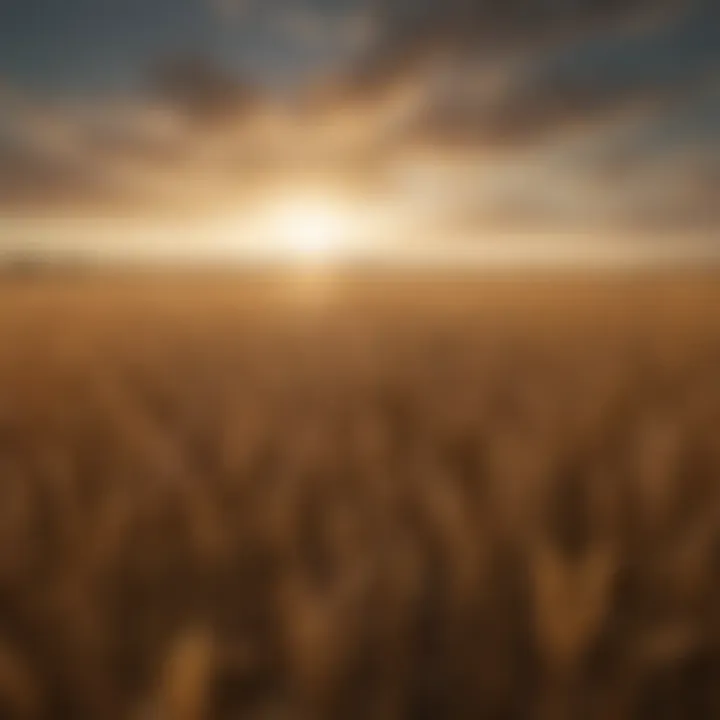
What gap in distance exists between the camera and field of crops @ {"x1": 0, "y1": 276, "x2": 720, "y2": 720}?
511mm

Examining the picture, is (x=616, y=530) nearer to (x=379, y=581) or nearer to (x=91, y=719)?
(x=379, y=581)

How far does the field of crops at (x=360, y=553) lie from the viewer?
1.68ft

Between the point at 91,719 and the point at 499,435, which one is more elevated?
the point at 499,435

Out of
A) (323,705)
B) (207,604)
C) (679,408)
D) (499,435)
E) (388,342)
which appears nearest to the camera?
(323,705)

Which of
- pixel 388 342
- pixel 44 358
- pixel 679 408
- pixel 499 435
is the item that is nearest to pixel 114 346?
pixel 44 358

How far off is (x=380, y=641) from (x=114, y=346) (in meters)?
1.45

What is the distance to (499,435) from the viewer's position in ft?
2.93

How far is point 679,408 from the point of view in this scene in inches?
39.6

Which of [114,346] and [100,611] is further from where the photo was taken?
[114,346]

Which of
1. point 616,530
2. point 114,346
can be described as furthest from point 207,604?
point 114,346

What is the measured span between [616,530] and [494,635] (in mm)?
192

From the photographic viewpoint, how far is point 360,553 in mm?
630

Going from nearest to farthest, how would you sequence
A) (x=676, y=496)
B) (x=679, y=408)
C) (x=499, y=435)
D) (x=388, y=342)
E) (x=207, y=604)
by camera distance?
(x=207, y=604)
(x=676, y=496)
(x=499, y=435)
(x=679, y=408)
(x=388, y=342)

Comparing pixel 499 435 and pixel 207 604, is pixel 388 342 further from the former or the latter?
pixel 207 604
